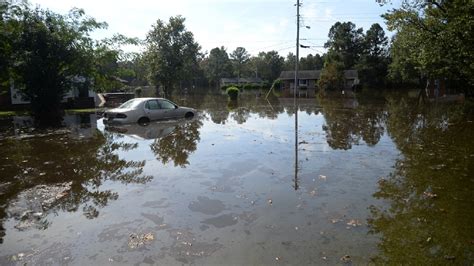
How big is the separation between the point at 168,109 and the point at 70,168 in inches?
421

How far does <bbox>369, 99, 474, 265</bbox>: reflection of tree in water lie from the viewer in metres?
4.91

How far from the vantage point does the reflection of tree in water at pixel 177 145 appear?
11102mm

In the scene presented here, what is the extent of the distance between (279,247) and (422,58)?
20.8m

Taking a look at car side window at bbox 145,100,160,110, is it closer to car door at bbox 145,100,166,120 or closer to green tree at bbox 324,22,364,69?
car door at bbox 145,100,166,120

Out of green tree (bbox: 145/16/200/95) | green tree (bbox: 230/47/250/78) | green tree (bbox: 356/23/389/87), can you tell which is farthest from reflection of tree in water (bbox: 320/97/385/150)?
green tree (bbox: 230/47/250/78)

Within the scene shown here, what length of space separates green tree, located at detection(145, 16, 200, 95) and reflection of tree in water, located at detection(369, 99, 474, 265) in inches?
1483

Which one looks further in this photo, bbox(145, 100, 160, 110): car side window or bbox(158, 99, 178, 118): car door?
bbox(158, 99, 178, 118): car door

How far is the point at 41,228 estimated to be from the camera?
19.5 feet

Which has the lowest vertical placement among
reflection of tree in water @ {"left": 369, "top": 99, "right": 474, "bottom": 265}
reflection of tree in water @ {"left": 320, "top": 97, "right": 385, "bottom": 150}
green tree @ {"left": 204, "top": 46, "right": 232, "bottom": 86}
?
reflection of tree in water @ {"left": 369, "top": 99, "right": 474, "bottom": 265}

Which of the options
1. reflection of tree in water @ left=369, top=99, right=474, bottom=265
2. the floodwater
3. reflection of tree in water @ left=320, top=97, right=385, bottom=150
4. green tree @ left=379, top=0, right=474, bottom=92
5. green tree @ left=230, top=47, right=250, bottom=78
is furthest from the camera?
green tree @ left=230, top=47, right=250, bottom=78

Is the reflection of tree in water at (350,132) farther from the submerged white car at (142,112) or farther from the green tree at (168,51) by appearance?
the green tree at (168,51)

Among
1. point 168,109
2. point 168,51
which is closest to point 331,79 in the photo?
point 168,51

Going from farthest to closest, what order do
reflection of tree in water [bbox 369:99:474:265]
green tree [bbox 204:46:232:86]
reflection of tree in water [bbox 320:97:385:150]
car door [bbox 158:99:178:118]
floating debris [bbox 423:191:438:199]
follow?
green tree [bbox 204:46:232:86], car door [bbox 158:99:178:118], reflection of tree in water [bbox 320:97:385:150], floating debris [bbox 423:191:438:199], reflection of tree in water [bbox 369:99:474:265]

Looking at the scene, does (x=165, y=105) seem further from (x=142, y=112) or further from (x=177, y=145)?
(x=177, y=145)
